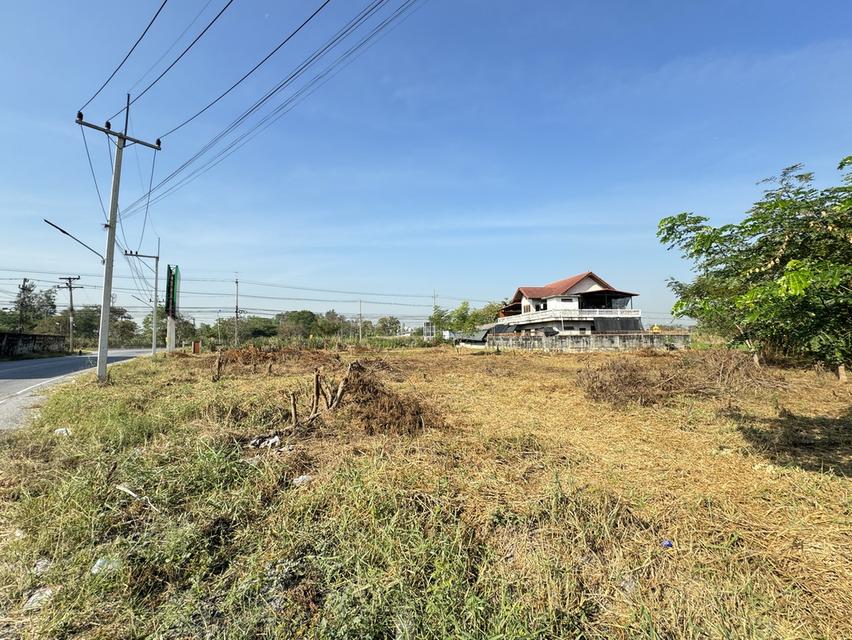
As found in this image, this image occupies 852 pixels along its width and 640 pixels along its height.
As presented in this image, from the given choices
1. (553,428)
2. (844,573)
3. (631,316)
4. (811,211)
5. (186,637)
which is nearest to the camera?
(186,637)

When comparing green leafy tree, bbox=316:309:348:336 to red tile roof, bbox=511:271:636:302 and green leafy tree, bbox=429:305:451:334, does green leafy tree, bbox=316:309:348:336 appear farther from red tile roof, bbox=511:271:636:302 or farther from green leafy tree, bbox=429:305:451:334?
red tile roof, bbox=511:271:636:302

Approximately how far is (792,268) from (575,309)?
43234mm

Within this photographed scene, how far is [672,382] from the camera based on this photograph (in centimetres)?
929

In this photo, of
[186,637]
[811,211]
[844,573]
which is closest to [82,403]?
[186,637]

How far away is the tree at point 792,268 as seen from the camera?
2.96m

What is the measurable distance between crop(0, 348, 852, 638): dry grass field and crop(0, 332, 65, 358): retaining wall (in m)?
29.4

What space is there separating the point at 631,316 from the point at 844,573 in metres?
45.2

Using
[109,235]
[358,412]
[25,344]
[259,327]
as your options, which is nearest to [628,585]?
[358,412]

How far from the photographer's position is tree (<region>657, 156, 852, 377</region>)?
2.96 meters

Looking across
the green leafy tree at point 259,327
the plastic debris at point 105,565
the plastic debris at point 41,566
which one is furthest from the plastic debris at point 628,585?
the green leafy tree at point 259,327

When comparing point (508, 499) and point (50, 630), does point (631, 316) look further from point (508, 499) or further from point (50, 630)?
point (50, 630)

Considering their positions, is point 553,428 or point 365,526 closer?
point 365,526

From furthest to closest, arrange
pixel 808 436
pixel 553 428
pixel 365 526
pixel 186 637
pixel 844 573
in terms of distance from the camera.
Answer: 1. pixel 553 428
2. pixel 808 436
3. pixel 365 526
4. pixel 844 573
5. pixel 186 637

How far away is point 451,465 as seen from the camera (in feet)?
14.5
